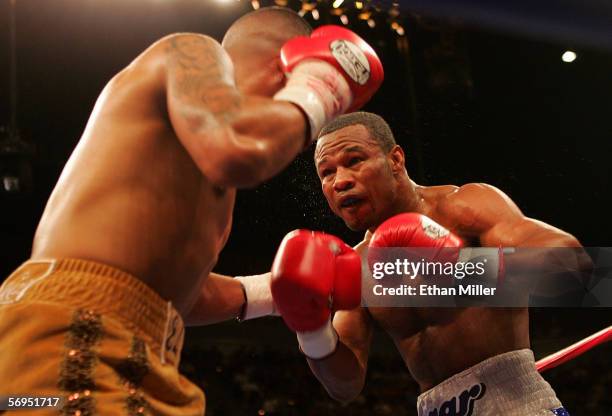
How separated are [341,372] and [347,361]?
0.04 metres

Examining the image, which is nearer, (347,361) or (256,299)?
(256,299)

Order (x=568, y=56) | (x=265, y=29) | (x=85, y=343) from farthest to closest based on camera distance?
(x=568, y=56)
(x=265, y=29)
(x=85, y=343)

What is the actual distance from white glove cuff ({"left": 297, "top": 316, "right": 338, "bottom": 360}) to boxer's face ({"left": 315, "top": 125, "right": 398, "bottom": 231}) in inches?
18.9

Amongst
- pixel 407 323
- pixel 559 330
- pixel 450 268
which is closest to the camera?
pixel 450 268

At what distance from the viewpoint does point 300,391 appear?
6.26 metres

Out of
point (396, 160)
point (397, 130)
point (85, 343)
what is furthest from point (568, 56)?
point (85, 343)

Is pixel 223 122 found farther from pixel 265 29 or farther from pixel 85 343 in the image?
pixel 265 29

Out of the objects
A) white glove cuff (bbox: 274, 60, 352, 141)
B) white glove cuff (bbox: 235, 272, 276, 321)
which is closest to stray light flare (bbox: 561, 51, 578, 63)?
white glove cuff (bbox: 235, 272, 276, 321)

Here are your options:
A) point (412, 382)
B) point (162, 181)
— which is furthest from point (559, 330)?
point (162, 181)

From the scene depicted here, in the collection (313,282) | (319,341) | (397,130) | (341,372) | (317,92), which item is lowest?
(397,130)

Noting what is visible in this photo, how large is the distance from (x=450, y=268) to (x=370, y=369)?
4640 millimetres

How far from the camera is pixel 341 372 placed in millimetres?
2252

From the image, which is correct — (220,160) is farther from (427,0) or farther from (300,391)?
(300,391)

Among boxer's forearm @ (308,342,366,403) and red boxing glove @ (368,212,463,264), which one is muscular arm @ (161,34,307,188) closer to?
red boxing glove @ (368,212,463,264)
